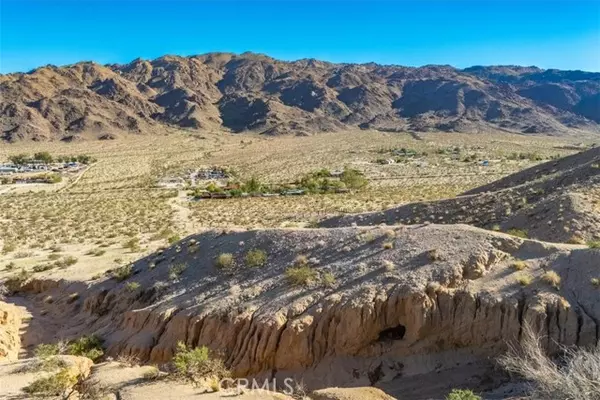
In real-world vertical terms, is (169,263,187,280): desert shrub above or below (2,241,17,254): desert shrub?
above

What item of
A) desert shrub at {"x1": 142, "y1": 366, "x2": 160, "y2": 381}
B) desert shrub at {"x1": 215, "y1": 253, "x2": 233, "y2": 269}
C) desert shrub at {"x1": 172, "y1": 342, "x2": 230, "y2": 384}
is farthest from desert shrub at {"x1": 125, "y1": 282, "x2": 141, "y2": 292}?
desert shrub at {"x1": 142, "y1": 366, "x2": 160, "y2": 381}

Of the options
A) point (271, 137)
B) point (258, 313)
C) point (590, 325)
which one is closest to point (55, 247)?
point (258, 313)

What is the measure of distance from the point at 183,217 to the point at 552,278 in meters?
28.6

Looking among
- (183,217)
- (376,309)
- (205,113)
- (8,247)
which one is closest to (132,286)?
(376,309)

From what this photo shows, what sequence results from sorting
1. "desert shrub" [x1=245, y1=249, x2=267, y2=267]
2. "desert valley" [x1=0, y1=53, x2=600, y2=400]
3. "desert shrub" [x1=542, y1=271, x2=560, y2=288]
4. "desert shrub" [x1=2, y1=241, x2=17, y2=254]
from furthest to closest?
"desert shrub" [x1=2, y1=241, x2=17, y2=254] → "desert shrub" [x1=245, y1=249, x2=267, y2=267] → "desert shrub" [x1=542, y1=271, x2=560, y2=288] → "desert valley" [x1=0, y1=53, x2=600, y2=400]

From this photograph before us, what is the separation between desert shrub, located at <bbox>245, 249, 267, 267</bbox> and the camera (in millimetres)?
16219

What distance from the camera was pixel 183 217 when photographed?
3738 cm

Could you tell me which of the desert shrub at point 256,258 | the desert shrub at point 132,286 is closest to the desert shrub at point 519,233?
the desert shrub at point 256,258

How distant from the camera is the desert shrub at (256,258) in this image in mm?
16219

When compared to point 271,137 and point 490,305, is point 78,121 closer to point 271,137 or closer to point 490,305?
point 271,137

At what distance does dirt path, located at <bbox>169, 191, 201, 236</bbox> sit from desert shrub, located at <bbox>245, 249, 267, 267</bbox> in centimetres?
1476

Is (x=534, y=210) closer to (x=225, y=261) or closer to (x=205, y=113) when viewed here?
(x=225, y=261)

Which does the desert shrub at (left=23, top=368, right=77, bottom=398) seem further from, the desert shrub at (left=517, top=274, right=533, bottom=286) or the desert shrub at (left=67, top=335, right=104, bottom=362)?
the desert shrub at (left=517, top=274, right=533, bottom=286)

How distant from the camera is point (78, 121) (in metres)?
145
